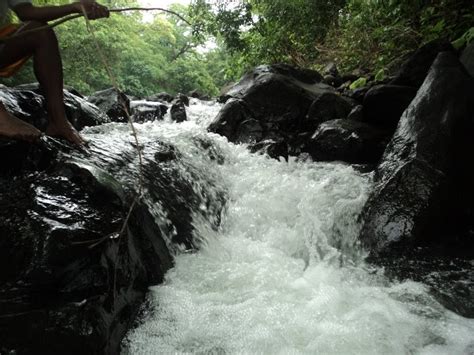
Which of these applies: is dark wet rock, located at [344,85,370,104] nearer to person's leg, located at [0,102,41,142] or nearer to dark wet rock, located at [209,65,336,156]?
dark wet rock, located at [209,65,336,156]

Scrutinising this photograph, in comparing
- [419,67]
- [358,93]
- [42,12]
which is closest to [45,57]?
[42,12]

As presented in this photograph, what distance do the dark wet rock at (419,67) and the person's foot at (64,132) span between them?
5029 millimetres

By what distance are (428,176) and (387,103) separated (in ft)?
7.98

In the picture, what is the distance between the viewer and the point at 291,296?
2758mm

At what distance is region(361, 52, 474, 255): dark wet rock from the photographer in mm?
3463

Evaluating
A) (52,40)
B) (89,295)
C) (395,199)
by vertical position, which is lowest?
(89,295)

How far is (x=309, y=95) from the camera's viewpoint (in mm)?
7070

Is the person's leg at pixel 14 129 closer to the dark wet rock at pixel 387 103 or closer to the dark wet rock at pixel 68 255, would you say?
the dark wet rock at pixel 68 255

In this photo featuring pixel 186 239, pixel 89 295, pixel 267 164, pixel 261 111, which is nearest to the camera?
pixel 89 295

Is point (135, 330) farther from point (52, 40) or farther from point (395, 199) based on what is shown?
point (395, 199)

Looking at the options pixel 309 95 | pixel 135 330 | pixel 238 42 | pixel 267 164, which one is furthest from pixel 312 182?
pixel 238 42

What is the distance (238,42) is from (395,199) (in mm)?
6705

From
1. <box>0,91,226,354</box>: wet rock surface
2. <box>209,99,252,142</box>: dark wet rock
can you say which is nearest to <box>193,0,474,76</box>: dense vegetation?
<box>209,99,252,142</box>: dark wet rock

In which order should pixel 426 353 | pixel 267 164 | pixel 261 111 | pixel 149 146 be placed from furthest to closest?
pixel 261 111, pixel 267 164, pixel 149 146, pixel 426 353
